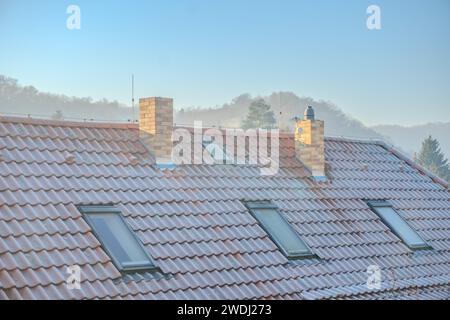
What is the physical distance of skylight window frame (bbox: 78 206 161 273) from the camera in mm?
11516

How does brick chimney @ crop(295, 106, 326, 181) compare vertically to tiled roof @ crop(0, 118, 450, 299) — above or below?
above

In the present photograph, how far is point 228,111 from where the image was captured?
8162cm

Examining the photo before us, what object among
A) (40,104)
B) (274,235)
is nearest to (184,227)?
(274,235)

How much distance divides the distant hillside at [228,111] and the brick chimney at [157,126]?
1230 inches

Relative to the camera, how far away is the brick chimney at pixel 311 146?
1767 cm

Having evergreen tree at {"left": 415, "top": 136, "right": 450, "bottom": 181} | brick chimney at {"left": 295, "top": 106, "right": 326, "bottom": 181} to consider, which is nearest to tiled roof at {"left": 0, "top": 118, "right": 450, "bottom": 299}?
brick chimney at {"left": 295, "top": 106, "right": 326, "bottom": 181}

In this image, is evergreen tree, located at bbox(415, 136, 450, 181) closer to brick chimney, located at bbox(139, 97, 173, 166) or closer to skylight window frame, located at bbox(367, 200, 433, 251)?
skylight window frame, located at bbox(367, 200, 433, 251)

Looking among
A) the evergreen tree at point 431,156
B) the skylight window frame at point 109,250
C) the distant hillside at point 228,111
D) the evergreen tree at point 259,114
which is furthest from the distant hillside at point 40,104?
the skylight window frame at point 109,250

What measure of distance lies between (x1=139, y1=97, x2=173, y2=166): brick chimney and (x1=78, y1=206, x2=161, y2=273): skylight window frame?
8.33 feet

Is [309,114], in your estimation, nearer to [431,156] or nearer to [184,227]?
[184,227]

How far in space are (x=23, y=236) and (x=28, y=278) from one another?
3.03ft

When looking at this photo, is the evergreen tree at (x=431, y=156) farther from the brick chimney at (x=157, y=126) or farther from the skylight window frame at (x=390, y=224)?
the brick chimney at (x=157, y=126)

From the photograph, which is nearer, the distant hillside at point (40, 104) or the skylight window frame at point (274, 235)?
the skylight window frame at point (274, 235)
